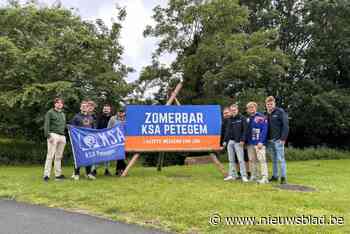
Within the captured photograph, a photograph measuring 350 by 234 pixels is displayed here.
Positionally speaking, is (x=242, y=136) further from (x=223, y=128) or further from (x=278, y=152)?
(x=223, y=128)

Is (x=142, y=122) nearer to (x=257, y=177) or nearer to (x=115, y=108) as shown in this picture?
(x=257, y=177)

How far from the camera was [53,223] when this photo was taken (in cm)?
569

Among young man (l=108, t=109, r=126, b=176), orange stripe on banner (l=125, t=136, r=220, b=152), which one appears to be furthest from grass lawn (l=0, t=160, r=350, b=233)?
young man (l=108, t=109, r=126, b=176)

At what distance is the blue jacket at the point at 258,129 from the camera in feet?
30.3

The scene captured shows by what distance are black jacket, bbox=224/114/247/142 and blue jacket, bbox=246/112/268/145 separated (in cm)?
19

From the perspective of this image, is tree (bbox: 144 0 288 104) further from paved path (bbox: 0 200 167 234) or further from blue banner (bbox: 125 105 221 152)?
paved path (bbox: 0 200 167 234)

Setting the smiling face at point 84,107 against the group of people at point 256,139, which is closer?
the group of people at point 256,139

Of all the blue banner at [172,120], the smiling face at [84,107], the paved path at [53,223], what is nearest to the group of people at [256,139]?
the blue banner at [172,120]

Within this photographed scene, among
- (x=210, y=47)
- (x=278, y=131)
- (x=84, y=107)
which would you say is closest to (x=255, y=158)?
(x=278, y=131)

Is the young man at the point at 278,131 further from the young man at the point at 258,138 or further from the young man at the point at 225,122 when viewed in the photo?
the young man at the point at 225,122

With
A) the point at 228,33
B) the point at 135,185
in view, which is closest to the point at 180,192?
the point at 135,185

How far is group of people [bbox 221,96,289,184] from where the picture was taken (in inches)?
360

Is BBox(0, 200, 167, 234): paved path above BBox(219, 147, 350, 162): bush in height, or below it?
above

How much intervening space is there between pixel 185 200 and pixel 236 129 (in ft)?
11.0
